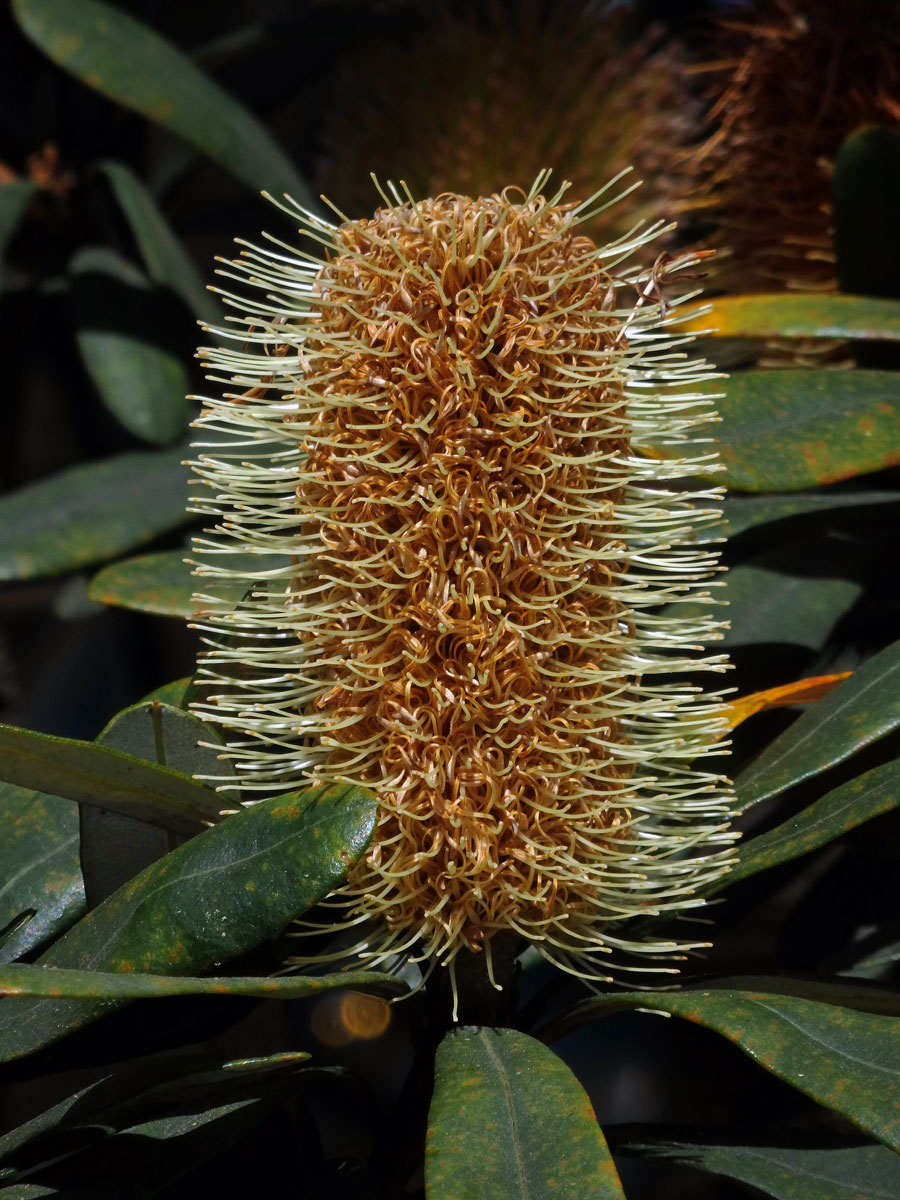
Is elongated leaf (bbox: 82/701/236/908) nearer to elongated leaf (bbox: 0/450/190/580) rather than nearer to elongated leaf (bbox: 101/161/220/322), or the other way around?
elongated leaf (bbox: 0/450/190/580)

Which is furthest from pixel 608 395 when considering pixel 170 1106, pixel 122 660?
pixel 122 660

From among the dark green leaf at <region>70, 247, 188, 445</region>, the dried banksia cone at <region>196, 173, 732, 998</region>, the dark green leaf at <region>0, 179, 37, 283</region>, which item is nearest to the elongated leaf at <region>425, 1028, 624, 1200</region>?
the dried banksia cone at <region>196, 173, 732, 998</region>

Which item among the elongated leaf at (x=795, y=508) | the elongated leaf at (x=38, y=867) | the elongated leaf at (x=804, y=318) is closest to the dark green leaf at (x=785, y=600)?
Result: the elongated leaf at (x=795, y=508)

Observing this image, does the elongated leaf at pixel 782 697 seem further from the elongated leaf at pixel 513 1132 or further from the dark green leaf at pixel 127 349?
the dark green leaf at pixel 127 349

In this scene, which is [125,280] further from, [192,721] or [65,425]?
[192,721]

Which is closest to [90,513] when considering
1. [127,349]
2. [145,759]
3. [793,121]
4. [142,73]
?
[127,349]

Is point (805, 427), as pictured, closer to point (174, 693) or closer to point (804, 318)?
point (804, 318)
